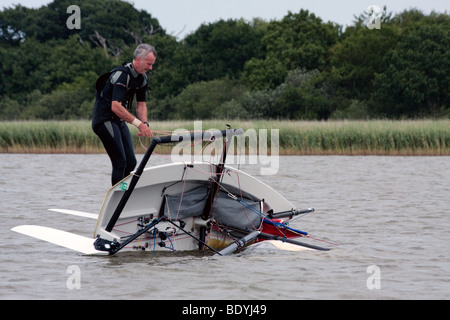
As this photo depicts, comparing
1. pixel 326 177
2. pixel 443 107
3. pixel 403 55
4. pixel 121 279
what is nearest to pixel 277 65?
pixel 403 55

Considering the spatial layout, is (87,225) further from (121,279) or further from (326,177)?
(326,177)

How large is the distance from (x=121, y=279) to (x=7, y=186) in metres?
8.08

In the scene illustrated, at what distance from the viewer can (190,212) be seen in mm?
6609

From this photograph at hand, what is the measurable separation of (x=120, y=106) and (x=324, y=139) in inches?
610

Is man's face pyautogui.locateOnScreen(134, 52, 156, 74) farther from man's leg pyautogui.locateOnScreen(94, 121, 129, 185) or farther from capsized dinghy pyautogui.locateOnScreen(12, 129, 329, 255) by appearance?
capsized dinghy pyautogui.locateOnScreen(12, 129, 329, 255)

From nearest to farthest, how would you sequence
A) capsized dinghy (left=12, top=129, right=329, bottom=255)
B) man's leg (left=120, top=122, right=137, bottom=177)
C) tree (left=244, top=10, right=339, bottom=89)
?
capsized dinghy (left=12, top=129, right=329, bottom=255), man's leg (left=120, top=122, right=137, bottom=177), tree (left=244, top=10, right=339, bottom=89)

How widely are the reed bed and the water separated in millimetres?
8992

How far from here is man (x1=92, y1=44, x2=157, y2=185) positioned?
6.55 metres

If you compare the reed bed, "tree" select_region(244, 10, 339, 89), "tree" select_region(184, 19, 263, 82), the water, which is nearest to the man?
the water

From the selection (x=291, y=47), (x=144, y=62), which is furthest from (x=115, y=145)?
(x=291, y=47)

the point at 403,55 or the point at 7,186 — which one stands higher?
the point at 403,55

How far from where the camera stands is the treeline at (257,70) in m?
39.4

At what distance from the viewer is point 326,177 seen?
1535cm

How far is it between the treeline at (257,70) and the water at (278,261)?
26647 mm
